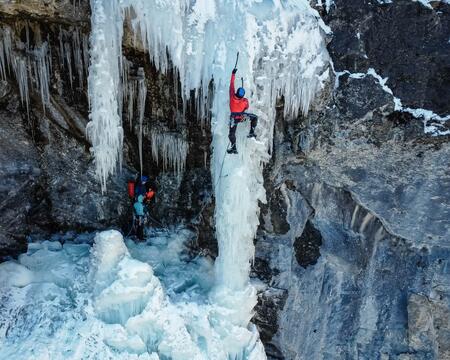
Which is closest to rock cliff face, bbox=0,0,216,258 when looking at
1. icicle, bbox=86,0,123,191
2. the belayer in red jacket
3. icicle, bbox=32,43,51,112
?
icicle, bbox=32,43,51,112

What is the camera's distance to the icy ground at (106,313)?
5762mm

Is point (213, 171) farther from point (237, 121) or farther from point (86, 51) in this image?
point (86, 51)

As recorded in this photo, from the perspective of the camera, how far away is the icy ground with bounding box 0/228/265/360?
5.76 meters

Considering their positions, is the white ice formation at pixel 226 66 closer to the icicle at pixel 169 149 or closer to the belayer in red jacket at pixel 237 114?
the belayer in red jacket at pixel 237 114

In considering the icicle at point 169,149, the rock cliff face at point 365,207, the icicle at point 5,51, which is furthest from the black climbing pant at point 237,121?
the icicle at point 5,51

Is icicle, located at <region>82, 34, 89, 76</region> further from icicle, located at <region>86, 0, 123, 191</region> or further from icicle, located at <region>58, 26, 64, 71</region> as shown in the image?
icicle, located at <region>86, 0, 123, 191</region>

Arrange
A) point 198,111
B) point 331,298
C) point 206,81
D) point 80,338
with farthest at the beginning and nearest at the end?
point 331,298
point 198,111
point 206,81
point 80,338

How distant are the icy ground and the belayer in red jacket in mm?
2116

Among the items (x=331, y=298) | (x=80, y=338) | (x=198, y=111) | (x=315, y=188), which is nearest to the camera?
(x=80, y=338)

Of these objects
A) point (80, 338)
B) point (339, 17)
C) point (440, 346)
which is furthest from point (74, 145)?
point (440, 346)

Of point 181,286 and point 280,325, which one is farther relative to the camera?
point 280,325

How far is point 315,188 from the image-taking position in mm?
7328

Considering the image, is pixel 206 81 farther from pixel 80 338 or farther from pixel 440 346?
pixel 440 346

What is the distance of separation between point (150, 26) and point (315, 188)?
11.9 feet
